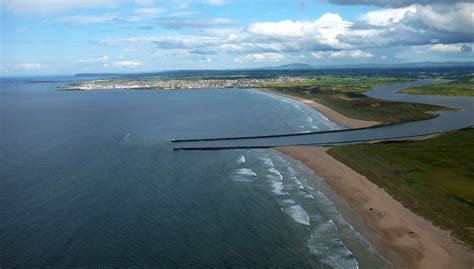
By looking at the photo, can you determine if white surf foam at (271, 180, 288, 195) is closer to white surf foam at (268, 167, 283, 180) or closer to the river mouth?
white surf foam at (268, 167, 283, 180)

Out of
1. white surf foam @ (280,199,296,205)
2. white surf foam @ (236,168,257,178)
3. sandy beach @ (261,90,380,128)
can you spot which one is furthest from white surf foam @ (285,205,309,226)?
sandy beach @ (261,90,380,128)

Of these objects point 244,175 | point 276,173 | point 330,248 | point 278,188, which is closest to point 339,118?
point 276,173

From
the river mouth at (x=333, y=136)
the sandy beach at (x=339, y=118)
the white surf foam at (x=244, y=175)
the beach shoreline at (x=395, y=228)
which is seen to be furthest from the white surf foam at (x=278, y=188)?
the sandy beach at (x=339, y=118)

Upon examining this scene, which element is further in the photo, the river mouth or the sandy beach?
the sandy beach

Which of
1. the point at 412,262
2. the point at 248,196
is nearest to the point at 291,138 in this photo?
the point at 248,196

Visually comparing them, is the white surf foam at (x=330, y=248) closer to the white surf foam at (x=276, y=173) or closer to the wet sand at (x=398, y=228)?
the wet sand at (x=398, y=228)

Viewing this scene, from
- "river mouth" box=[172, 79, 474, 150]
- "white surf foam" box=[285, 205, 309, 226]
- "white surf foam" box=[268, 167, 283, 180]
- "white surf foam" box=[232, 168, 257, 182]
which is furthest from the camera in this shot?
"river mouth" box=[172, 79, 474, 150]

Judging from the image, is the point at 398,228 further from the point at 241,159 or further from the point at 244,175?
the point at 241,159
